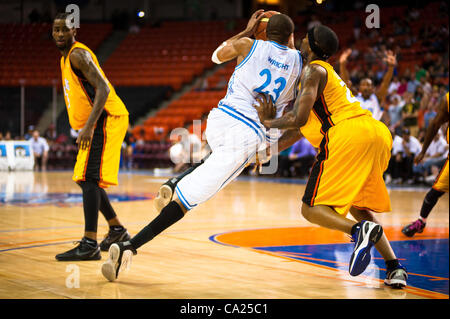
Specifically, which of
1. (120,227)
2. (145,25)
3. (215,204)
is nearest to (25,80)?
(145,25)

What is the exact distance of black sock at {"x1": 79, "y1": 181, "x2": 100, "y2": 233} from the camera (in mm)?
5043

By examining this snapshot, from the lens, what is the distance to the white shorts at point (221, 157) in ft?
13.7

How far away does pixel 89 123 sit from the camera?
493cm

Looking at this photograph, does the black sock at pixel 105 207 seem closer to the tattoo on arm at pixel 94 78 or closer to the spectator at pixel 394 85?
the tattoo on arm at pixel 94 78

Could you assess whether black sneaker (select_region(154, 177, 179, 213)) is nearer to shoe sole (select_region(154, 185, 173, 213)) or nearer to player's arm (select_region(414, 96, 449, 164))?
shoe sole (select_region(154, 185, 173, 213))

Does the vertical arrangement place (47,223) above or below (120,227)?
below

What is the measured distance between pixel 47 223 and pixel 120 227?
1.99 meters

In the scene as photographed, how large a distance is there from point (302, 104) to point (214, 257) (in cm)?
169

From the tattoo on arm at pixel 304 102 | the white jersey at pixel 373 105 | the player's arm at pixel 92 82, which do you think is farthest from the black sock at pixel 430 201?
the player's arm at pixel 92 82

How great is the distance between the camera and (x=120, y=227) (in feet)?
18.0

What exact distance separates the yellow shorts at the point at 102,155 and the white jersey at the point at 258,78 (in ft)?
3.90

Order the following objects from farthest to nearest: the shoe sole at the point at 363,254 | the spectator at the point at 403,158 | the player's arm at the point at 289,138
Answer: the spectator at the point at 403,158, the player's arm at the point at 289,138, the shoe sole at the point at 363,254
